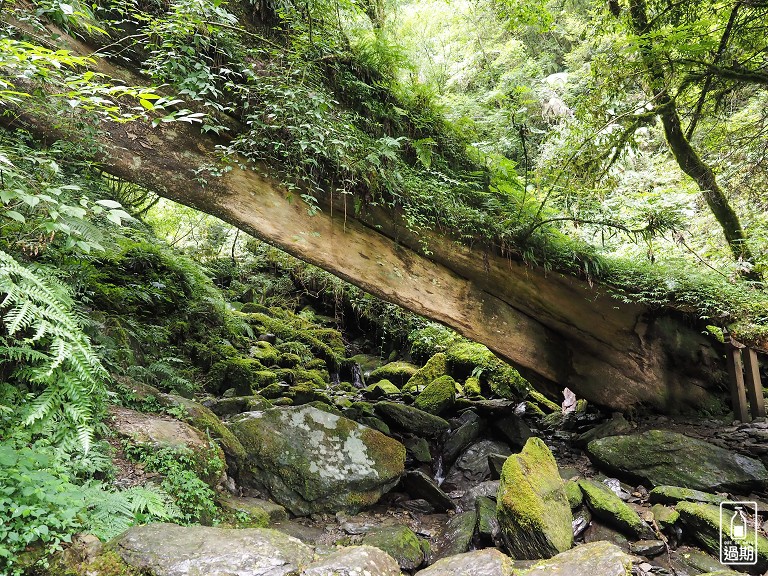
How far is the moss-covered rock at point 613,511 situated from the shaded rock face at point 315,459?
2.57 meters

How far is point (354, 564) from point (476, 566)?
120 cm

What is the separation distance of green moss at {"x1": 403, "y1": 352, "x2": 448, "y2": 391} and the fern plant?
25.5 feet

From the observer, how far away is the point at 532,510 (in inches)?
184

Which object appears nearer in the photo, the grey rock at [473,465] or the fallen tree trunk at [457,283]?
the fallen tree trunk at [457,283]

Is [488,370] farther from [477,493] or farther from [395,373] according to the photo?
[477,493]

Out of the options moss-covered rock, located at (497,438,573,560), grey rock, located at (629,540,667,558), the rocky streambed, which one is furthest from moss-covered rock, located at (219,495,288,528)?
grey rock, located at (629,540,667,558)

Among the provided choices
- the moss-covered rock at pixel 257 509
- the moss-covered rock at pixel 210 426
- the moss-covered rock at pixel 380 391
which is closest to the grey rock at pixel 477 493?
the moss-covered rock at pixel 257 509

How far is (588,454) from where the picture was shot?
7.13 meters

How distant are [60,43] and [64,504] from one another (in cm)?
429

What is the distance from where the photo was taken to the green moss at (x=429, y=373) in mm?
10342

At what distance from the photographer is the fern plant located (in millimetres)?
2385

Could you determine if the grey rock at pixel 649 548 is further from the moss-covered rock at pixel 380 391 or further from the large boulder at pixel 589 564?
the moss-covered rock at pixel 380 391

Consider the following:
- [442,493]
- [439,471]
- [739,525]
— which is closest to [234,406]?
[442,493]

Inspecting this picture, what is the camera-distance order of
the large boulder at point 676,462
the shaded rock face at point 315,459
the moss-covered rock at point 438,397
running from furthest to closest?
the moss-covered rock at point 438,397 < the large boulder at point 676,462 < the shaded rock face at point 315,459
